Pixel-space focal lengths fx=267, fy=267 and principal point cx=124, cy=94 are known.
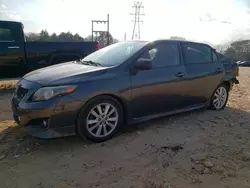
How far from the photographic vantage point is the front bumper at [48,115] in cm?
345

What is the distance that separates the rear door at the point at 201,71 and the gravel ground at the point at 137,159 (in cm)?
71

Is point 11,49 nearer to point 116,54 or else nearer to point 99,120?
point 116,54

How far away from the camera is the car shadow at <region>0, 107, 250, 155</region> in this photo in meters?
3.73

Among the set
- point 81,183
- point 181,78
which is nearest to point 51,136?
point 81,183

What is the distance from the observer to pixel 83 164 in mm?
3307

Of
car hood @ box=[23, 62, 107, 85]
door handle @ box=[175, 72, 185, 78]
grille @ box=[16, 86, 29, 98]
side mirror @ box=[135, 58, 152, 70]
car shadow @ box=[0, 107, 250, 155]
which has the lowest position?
car shadow @ box=[0, 107, 250, 155]

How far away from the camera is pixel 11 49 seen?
7324mm

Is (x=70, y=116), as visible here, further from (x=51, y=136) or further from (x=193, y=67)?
(x=193, y=67)

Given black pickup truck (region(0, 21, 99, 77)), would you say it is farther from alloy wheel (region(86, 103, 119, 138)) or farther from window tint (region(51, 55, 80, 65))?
alloy wheel (region(86, 103, 119, 138))

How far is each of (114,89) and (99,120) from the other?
0.50m

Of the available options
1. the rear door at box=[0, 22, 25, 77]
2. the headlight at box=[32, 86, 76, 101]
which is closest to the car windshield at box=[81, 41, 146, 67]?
the headlight at box=[32, 86, 76, 101]

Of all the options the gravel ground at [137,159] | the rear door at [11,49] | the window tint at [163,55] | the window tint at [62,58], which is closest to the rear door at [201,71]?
the window tint at [163,55]

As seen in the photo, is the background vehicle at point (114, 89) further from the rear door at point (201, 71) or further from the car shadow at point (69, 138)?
the car shadow at point (69, 138)

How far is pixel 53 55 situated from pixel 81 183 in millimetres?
5427
